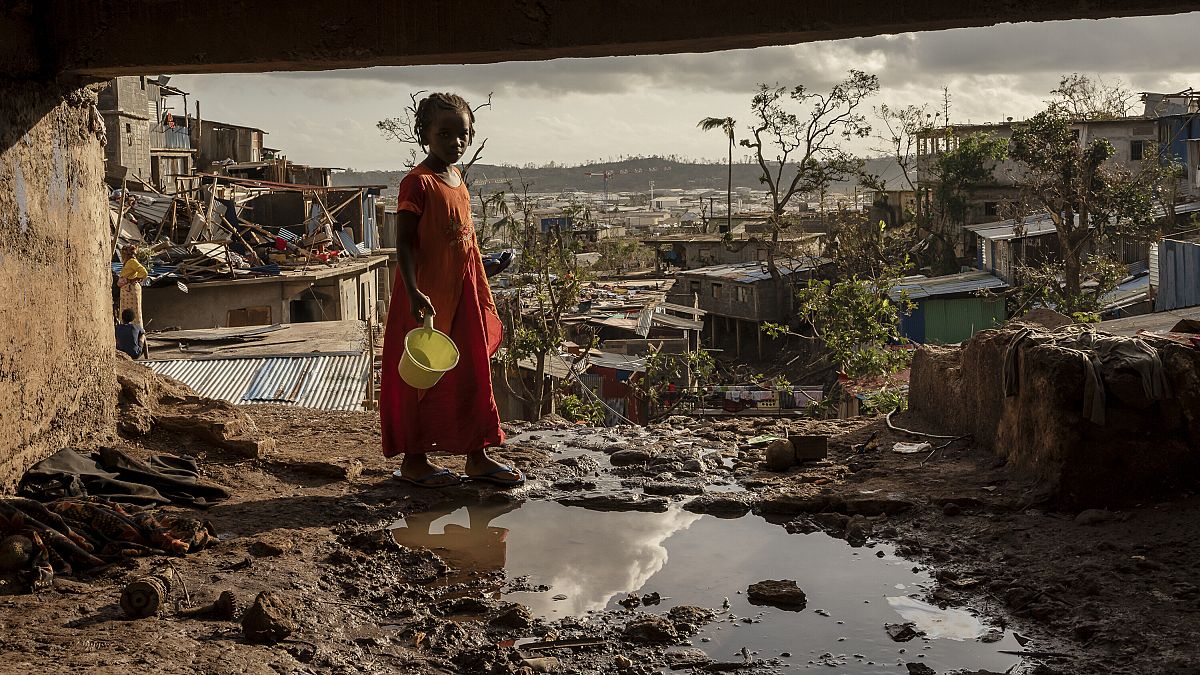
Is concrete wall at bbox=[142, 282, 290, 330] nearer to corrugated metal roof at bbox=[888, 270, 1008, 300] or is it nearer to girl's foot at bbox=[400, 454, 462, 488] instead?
corrugated metal roof at bbox=[888, 270, 1008, 300]

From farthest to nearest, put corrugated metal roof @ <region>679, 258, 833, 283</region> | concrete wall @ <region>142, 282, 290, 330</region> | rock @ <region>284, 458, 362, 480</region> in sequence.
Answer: corrugated metal roof @ <region>679, 258, 833, 283</region> → concrete wall @ <region>142, 282, 290, 330</region> → rock @ <region>284, 458, 362, 480</region>

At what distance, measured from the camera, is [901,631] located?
324 centimetres

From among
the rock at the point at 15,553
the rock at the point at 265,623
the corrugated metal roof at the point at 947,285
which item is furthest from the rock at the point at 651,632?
the corrugated metal roof at the point at 947,285

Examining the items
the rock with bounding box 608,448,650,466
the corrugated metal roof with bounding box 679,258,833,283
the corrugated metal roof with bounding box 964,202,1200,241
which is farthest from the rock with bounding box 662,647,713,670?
the corrugated metal roof with bounding box 679,258,833,283

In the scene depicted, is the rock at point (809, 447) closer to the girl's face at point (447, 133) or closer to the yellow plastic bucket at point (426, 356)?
the yellow plastic bucket at point (426, 356)

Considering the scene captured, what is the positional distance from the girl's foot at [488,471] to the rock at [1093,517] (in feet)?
7.74

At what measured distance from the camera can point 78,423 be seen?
498cm

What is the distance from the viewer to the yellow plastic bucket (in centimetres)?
468

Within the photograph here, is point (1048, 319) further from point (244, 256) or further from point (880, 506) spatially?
point (244, 256)

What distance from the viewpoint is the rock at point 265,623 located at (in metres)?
3.07

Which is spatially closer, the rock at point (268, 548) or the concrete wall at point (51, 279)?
the rock at point (268, 548)

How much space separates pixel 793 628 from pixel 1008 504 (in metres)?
1.53

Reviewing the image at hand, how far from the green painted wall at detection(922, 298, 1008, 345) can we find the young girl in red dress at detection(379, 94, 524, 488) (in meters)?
22.7

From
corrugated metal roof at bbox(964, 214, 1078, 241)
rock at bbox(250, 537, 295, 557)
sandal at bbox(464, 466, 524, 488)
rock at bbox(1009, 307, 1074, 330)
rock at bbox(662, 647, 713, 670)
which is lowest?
rock at bbox(662, 647, 713, 670)
